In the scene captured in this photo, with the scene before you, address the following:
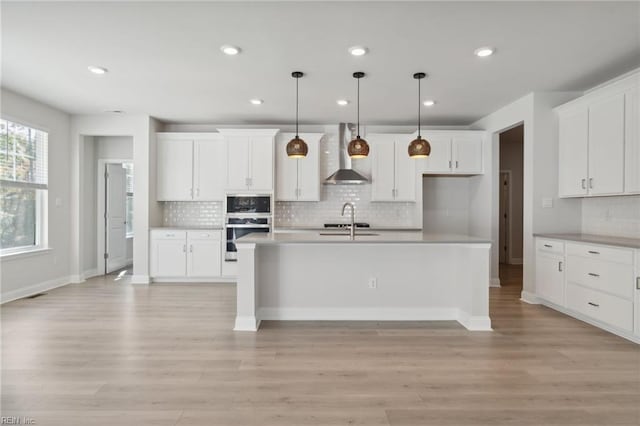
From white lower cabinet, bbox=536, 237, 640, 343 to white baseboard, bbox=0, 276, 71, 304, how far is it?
22.3ft

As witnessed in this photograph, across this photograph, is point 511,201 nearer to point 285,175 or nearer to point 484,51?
point 285,175

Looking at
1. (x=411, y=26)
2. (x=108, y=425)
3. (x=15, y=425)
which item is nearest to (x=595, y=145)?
(x=411, y=26)

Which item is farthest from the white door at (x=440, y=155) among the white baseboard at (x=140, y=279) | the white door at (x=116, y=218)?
the white door at (x=116, y=218)

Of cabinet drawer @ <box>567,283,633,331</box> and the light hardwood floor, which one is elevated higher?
cabinet drawer @ <box>567,283,633,331</box>

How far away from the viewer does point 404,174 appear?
20.4 ft

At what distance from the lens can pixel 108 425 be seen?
201 cm

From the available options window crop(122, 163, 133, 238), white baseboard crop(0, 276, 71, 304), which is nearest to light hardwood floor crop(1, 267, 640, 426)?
white baseboard crop(0, 276, 71, 304)

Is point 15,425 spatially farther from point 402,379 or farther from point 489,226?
point 489,226

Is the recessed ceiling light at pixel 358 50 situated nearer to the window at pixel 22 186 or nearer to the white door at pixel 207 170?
the white door at pixel 207 170

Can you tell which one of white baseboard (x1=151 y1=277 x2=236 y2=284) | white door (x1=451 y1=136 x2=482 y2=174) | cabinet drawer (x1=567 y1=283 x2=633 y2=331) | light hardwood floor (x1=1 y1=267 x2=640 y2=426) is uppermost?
white door (x1=451 y1=136 x2=482 y2=174)

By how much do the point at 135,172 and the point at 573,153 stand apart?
20.8 feet

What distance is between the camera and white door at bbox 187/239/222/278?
Result: 603 cm

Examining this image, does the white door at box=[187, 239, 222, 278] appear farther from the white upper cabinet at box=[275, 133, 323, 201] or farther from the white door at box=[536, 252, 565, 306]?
the white door at box=[536, 252, 565, 306]

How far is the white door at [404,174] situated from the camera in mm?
6211
